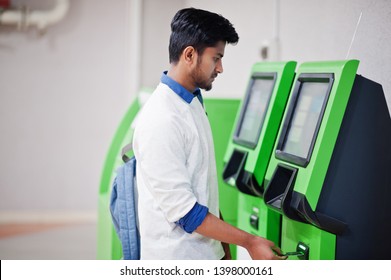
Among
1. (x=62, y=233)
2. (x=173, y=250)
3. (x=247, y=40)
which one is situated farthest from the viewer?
(x=62, y=233)

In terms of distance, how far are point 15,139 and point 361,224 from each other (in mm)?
4307

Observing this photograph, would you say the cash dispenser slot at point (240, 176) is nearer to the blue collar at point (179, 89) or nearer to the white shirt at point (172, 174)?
the white shirt at point (172, 174)

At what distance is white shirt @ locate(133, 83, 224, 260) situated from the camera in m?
1.89

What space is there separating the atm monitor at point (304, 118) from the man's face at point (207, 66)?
0.35 metres

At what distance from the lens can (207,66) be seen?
199cm

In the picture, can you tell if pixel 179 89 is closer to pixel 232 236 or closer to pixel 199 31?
pixel 199 31

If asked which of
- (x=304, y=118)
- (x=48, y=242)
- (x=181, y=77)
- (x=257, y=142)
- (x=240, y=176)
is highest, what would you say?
(x=181, y=77)

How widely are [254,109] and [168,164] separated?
875 millimetres

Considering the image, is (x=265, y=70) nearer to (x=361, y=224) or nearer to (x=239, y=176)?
(x=239, y=176)

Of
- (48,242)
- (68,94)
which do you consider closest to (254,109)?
(48,242)

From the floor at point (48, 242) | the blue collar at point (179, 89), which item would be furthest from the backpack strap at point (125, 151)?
the floor at point (48, 242)

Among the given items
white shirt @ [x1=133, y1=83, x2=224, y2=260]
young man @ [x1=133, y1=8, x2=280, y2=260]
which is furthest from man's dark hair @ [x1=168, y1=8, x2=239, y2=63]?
white shirt @ [x1=133, y1=83, x2=224, y2=260]
